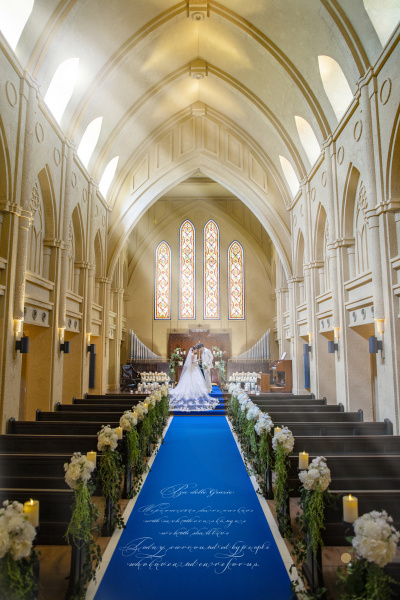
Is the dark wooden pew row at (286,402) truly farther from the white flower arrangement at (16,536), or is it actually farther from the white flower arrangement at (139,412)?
the white flower arrangement at (16,536)

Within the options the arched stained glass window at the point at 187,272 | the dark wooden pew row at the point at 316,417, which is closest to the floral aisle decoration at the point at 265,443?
the dark wooden pew row at the point at 316,417

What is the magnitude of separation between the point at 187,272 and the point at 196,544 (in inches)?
900

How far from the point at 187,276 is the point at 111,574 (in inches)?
923

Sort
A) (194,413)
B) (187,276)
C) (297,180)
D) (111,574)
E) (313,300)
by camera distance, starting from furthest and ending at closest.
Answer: (187,276)
(297,180)
(194,413)
(313,300)
(111,574)

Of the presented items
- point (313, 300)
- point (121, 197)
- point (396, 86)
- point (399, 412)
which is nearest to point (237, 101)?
point (121, 197)

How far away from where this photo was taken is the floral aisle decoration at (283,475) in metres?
5.89

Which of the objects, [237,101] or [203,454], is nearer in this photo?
[203,454]

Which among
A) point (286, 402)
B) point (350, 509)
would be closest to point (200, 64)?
point (286, 402)

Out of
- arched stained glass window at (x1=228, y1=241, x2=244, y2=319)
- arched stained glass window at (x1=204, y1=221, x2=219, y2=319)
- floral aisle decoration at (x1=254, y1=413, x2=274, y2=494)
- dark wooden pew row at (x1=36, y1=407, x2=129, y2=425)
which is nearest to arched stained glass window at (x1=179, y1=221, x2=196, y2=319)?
arched stained glass window at (x1=204, y1=221, x2=219, y2=319)

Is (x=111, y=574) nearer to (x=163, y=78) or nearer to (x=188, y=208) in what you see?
(x=163, y=78)

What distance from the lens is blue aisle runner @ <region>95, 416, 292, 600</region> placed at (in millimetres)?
4496

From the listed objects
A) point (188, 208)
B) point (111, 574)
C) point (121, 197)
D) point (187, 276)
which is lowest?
point (111, 574)

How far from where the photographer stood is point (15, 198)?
32.5 feet

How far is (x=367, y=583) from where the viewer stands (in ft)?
9.82
